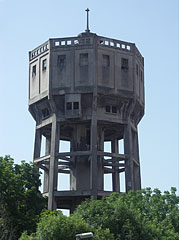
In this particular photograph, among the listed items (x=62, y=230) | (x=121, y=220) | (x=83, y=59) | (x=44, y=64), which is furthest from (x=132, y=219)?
(x=44, y=64)

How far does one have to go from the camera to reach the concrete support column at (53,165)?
44844 millimetres

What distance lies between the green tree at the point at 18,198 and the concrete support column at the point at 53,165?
8.17ft

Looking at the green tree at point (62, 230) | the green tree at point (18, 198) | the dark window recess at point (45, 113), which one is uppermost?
the dark window recess at point (45, 113)

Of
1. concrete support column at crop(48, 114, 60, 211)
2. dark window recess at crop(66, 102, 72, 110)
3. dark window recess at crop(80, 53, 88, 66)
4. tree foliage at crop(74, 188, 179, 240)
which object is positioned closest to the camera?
tree foliage at crop(74, 188, 179, 240)

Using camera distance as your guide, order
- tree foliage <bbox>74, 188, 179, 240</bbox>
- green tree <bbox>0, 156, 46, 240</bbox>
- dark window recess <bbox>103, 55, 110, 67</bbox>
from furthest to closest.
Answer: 1. dark window recess <bbox>103, 55, 110, 67</bbox>
2. green tree <bbox>0, 156, 46, 240</bbox>
3. tree foliage <bbox>74, 188, 179, 240</bbox>

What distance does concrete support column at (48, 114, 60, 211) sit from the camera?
147 feet

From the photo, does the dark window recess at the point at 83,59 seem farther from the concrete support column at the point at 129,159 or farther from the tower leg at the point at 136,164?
the tower leg at the point at 136,164

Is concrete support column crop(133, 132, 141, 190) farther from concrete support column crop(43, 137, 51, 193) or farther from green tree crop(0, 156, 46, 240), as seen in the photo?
green tree crop(0, 156, 46, 240)

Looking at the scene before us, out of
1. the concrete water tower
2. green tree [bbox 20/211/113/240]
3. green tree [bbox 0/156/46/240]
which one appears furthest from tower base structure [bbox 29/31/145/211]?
green tree [bbox 20/211/113/240]

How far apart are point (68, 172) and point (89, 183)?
3.67m

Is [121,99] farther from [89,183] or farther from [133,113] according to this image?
[89,183]

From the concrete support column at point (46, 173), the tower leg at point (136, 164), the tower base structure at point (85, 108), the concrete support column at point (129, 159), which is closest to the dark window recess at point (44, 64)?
the tower base structure at point (85, 108)

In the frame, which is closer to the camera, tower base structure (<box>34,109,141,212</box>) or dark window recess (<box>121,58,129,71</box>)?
tower base structure (<box>34,109,141,212</box>)

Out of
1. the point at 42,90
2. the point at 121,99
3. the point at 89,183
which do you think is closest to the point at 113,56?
the point at 121,99
